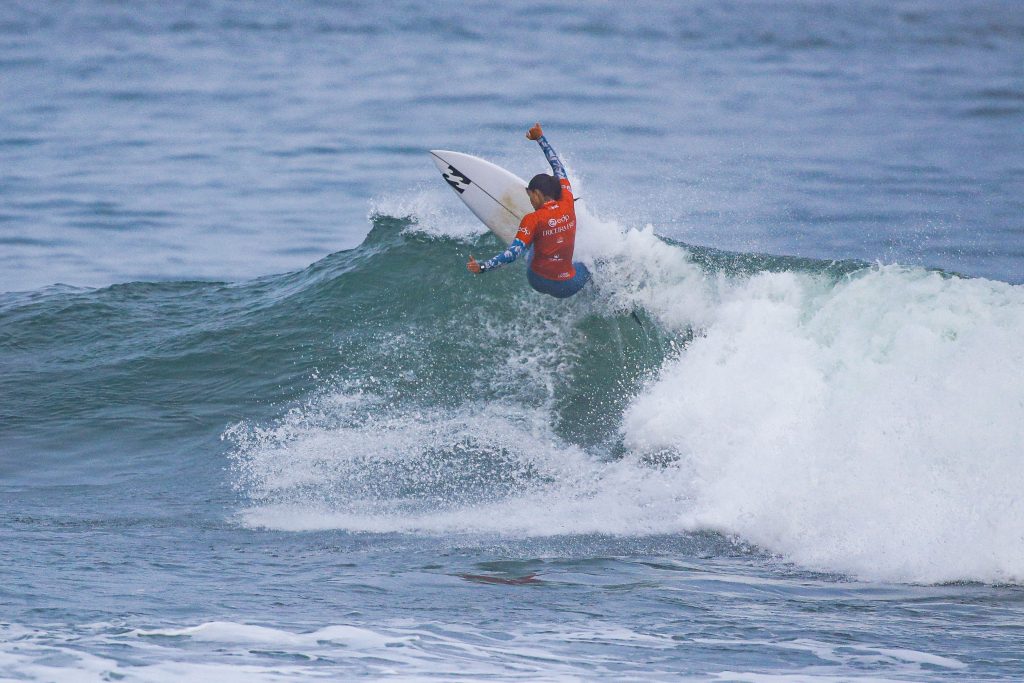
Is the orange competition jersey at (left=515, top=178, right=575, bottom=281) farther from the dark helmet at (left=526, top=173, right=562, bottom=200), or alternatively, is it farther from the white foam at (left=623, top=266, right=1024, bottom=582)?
the white foam at (left=623, top=266, right=1024, bottom=582)

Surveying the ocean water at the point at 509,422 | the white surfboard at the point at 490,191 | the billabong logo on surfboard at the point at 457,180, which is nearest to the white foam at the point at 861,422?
the ocean water at the point at 509,422

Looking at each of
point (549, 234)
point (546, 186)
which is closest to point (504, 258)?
point (549, 234)

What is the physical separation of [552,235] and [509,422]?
5.94ft

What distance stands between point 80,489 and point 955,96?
29418mm

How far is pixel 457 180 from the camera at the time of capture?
43.1 ft

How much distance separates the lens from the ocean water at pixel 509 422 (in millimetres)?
7188

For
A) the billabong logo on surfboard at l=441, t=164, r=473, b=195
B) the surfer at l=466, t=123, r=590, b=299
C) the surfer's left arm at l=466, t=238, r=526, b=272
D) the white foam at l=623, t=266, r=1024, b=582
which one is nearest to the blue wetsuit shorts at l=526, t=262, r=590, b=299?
the surfer at l=466, t=123, r=590, b=299

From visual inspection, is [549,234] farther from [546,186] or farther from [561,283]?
[561,283]

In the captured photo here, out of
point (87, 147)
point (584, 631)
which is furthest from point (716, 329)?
point (87, 147)

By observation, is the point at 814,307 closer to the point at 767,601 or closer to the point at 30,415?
the point at 767,601

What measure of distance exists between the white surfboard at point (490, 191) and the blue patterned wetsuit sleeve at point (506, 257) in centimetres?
223

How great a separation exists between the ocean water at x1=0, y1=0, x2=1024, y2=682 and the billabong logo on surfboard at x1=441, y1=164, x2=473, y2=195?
1.01m

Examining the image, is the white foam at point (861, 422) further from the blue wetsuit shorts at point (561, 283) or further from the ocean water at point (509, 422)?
the blue wetsuit shorts at point (561, 283)

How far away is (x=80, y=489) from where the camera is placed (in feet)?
33.5
